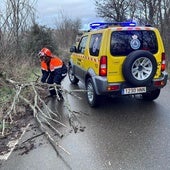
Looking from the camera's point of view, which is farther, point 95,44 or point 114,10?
point 114,10

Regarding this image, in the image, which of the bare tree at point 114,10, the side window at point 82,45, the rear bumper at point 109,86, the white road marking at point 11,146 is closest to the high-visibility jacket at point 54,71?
the side window at point 82,45

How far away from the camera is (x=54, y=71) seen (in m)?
9.03

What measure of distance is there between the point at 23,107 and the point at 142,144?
3639 mm

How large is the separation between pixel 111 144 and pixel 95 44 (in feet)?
10.4

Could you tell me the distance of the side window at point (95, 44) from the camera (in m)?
7.64

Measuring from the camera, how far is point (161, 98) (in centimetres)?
874

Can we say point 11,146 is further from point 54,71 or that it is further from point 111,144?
point 54,71

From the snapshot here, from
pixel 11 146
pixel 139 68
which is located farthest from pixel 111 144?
pixel 139 68

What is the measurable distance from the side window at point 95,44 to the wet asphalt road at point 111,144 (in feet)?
4.65

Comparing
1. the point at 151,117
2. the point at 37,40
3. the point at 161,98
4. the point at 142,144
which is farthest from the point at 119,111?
the point at 37,40

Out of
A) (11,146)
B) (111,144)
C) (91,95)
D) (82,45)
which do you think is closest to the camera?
(111,144)

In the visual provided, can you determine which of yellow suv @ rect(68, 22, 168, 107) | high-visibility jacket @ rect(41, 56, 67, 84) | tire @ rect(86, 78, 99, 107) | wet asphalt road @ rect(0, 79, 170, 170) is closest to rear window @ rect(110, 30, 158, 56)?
yellow suv @ rect(68, 22, 168, 107)

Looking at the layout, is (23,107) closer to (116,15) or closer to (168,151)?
(168,151)

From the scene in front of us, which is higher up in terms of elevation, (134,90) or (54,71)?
(54,71)
